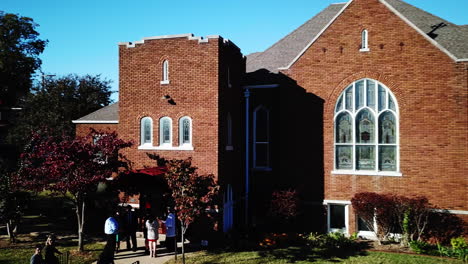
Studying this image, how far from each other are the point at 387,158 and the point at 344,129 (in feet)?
7.19

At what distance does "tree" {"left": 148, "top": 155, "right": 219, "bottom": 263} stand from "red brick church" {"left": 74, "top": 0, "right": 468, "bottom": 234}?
75.1 inches

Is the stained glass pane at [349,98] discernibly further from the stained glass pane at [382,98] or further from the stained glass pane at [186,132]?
the stained glass pane at [186,132]

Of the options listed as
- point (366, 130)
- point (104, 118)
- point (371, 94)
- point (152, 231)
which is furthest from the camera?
point (104, 118)

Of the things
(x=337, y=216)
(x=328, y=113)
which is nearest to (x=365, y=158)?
(x=328, y=113)

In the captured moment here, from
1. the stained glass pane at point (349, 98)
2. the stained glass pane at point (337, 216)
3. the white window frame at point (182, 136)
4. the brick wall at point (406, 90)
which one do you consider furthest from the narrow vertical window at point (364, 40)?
the white window frame at point (182, 136)

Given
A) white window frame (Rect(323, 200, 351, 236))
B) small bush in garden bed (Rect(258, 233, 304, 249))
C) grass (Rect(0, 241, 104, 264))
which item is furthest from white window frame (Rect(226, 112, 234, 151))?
grass (Rect(0, 241, 104, 264))

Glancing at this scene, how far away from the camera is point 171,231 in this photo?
43.5ft

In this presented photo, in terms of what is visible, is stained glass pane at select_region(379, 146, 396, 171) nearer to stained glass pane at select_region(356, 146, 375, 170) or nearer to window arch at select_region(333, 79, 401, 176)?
window arch at select_region(333, 79, 401, 176)

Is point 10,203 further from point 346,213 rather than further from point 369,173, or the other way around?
point 369,173

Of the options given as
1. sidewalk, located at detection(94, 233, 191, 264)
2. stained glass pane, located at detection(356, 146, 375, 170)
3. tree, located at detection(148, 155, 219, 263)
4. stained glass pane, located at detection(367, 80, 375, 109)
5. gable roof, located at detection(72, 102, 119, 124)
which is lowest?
sidewalk, located at detection(94, 233, 191, 264)

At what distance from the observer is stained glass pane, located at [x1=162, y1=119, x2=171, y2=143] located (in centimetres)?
1552

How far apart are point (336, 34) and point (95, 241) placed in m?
13.9

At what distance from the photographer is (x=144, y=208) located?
15781 millimetres

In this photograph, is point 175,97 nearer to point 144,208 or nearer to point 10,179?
point 144,208
